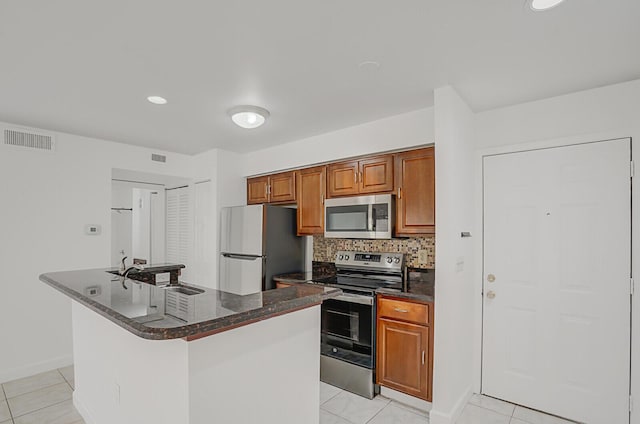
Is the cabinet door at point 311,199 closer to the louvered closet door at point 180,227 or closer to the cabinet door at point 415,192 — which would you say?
the cabinet door at point 415,192

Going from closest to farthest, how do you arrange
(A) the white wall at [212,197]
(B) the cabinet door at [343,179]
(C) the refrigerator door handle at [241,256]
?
(B) the cabinet door at [343,179], (C) the refrigerator door handle at [241,256], (A) the white wall at [212,197]

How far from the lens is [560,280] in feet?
8.43

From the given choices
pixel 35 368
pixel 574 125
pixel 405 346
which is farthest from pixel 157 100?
pixel 574 125

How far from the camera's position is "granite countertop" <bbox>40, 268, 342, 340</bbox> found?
1.18 meters

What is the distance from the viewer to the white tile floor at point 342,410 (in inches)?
97.7

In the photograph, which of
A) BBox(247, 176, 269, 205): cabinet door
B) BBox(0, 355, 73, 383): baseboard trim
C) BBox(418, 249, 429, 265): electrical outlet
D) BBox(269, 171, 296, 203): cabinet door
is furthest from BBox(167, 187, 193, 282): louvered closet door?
BBox(418, 249, 429, 265): electrical outlet

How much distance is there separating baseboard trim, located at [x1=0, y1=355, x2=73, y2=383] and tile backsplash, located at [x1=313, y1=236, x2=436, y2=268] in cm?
286

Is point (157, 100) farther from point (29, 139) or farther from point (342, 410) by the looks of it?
point (342, 410)

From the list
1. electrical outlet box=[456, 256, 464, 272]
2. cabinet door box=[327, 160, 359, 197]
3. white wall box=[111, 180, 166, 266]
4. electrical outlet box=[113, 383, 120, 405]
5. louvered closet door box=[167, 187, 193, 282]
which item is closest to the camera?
electrical outlet box=[113, 383, 120, 405]

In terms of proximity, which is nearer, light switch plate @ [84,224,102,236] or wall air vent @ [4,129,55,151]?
wall air vent @ [4,129,55,151]

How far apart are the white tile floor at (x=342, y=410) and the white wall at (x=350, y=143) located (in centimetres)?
219

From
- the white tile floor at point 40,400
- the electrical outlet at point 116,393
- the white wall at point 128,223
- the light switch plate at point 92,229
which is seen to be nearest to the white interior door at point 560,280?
the electrical outlet at point 116,393

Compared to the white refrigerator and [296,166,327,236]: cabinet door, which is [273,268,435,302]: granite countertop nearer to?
the white refrigerator

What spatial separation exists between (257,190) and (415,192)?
221 cm
